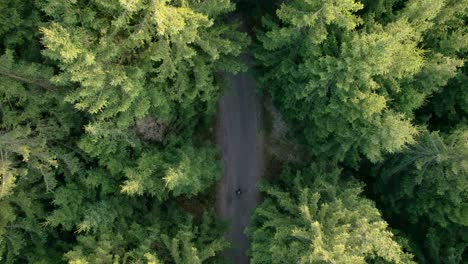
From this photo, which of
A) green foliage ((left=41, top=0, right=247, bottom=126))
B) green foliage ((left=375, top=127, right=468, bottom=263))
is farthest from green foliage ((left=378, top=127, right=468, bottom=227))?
green foliage ((left=41, top=0, right=247, bottom=126))

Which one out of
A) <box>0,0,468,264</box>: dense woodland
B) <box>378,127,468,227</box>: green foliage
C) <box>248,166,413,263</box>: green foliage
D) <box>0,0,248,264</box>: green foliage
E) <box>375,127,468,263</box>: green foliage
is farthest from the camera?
<box>375,127,468,263</box>: green foliage

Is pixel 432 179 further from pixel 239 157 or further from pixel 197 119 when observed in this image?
pixel 197 119

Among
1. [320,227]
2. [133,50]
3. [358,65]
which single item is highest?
[358,65]

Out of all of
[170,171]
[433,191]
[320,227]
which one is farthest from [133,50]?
[433,191]

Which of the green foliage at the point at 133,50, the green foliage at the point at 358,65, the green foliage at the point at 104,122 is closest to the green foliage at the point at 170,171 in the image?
the green foliage at the point at 104,122

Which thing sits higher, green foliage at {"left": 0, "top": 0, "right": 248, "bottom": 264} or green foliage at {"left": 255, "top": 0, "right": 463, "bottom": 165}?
green foliage at {"left": 255, "top": 0, "right": 463, "bottom": 165}

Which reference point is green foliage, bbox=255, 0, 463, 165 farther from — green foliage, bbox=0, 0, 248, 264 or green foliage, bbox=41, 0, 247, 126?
green foliage, bbox=41, 0, 247, 126

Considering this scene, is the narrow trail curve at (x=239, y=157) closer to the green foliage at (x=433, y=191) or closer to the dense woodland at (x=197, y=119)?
→ the dense woodland at (x=197, y=119)
